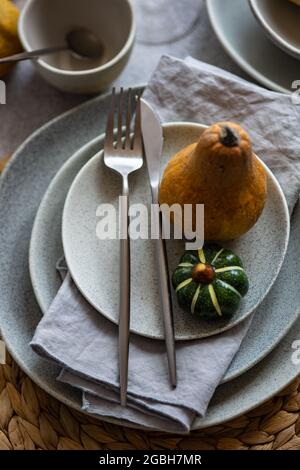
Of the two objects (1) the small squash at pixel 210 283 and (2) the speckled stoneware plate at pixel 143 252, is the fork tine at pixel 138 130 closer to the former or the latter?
(2) the speckled stoneware plate at pixel 143 252

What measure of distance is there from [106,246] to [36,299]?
0.37 feet

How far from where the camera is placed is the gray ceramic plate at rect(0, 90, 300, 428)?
2.67 feet

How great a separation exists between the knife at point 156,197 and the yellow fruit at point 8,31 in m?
0.23

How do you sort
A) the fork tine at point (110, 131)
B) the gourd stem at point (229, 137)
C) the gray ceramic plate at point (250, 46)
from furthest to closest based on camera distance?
the gray ceramic plate at point (250, 46) < the fork tine at point (110, 131) < the gourd stem at point (229, 137)

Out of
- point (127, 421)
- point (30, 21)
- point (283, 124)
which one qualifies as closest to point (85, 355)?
point (127, 421)

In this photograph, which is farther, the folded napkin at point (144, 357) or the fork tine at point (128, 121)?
the fork tine at point (128, 121)

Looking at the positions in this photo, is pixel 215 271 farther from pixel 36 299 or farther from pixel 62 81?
pixel 62 81

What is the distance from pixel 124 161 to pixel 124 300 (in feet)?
0.61

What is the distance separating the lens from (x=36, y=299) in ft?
2.88

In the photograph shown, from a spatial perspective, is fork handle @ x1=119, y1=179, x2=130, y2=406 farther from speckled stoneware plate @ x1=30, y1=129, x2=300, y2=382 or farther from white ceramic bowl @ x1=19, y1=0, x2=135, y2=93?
white ceramic bowl @ x1=19, y1=0, x2=135, y2=93

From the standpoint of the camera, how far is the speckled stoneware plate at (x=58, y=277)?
2.68 ft

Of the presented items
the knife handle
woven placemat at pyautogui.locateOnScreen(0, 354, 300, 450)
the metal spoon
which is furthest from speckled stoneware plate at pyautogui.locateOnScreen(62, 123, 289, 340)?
the metal spoon

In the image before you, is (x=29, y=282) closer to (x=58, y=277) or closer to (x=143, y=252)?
(x=58, y=277)

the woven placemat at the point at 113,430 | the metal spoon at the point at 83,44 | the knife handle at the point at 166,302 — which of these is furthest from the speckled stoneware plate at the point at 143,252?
the metal spoon at the point at 83,44
